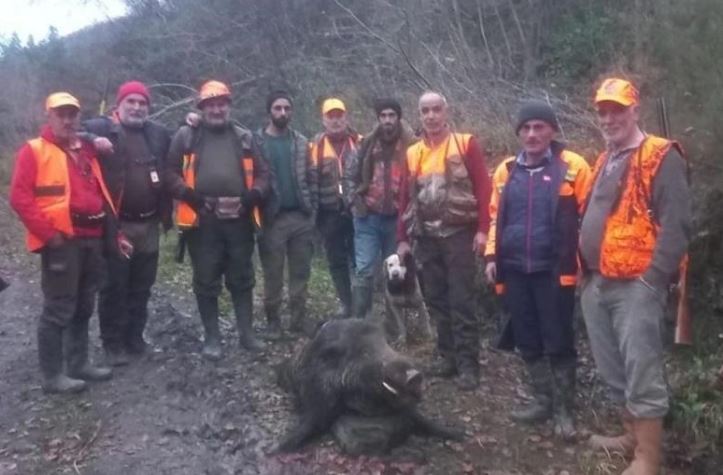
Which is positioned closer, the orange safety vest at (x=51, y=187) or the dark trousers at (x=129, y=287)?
the orange safety vest at (x=51, y=187)

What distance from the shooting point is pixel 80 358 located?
7305 millimetres

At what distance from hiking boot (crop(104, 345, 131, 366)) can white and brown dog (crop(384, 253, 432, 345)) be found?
2.39m

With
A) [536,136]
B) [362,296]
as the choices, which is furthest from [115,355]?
[536,136]

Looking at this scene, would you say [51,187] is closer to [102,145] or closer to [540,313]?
[102,145]

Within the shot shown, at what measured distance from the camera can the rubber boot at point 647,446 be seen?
203 inches

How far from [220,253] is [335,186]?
1368 mm

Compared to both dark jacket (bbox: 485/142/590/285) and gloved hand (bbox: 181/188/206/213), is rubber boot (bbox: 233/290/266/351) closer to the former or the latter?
gloved hand (bbox: 181/188/206/213)

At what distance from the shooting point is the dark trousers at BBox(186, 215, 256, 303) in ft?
25.0

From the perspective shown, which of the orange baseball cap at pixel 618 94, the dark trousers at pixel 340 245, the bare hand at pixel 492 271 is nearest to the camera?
the orange baseball cap at pixel 618 94

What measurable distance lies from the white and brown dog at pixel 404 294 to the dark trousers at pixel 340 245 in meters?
0.81

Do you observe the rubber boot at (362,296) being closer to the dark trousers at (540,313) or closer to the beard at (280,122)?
the beard at (280,122)

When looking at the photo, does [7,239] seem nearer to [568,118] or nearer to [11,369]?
[11,369]

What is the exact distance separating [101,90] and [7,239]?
7.54 m

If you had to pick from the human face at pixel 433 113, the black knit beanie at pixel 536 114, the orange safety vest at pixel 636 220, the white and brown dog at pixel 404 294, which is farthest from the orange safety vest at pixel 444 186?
the orange safety vest at pixel 636 220
